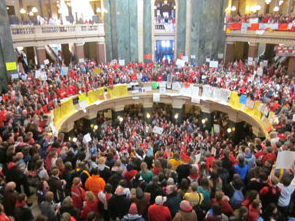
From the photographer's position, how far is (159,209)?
545 cm

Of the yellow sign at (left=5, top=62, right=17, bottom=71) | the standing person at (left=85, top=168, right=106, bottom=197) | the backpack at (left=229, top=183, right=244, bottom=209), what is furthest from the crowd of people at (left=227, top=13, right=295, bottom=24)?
the standing person at (left=85, top=168, right=106, bottom=197)

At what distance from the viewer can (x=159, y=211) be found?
5.44 metres

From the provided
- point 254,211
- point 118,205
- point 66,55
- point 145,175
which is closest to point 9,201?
point 118,205

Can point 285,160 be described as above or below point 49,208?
above

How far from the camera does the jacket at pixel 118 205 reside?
574 cm

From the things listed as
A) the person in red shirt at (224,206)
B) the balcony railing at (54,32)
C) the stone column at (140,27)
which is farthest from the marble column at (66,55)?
the person in red shirt at (224,206)

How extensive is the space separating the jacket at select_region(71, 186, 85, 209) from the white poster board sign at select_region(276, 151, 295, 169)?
4.88 meters

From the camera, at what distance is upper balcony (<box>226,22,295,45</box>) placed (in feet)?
64.1

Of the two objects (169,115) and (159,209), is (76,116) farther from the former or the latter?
(159,209)

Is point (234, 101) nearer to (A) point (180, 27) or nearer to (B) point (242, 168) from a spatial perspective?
(A) point (180, 27)

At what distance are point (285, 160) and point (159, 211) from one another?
3.59 metres

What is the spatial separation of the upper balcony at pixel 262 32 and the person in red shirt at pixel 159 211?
18.4m

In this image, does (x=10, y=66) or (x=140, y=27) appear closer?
(x=10, y=66)

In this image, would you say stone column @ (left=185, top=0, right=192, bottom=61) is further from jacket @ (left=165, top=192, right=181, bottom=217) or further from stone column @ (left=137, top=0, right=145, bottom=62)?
jacket @ (left=165, top=192, right=181, bottom=217)
